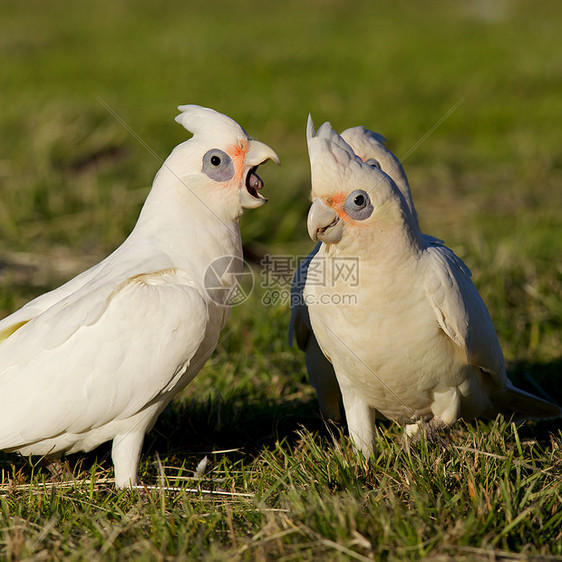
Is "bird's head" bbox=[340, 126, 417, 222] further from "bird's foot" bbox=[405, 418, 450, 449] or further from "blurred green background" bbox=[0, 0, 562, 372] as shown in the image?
"blurred green background" bbox=[0, 0, 562, 372]

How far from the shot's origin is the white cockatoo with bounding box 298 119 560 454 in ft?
9.46

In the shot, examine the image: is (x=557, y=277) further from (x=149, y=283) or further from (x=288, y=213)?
(x=149, y=283)

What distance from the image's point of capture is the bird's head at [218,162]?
3.13 metres

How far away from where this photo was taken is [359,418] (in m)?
3.39

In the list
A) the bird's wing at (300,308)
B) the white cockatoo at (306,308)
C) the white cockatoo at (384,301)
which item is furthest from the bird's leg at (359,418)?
the bird's wing at (300,308)

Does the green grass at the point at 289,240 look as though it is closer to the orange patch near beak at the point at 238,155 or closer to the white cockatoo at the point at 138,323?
the white cockatoo at the point at 138,323

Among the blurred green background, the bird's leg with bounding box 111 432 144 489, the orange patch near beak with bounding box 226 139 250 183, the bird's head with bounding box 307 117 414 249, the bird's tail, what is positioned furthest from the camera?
the blurred green background

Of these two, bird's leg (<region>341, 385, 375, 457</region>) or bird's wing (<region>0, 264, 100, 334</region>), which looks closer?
bird's wing (<region>0, 264, 100, 334</region>)

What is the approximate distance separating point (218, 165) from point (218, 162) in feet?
0.05

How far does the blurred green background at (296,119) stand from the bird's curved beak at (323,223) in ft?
6.41

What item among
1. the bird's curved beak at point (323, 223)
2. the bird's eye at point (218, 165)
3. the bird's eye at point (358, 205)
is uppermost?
the bird's eye at point (218, 165)

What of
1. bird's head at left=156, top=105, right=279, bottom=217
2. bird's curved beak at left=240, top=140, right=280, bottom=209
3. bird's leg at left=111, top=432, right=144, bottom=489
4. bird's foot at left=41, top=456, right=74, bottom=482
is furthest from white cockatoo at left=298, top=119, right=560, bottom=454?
bird's foot at left=41, top=456, right=74, bottom=482

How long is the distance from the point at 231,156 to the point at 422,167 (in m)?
6.24

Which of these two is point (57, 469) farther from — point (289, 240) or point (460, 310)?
point (289, 240)
